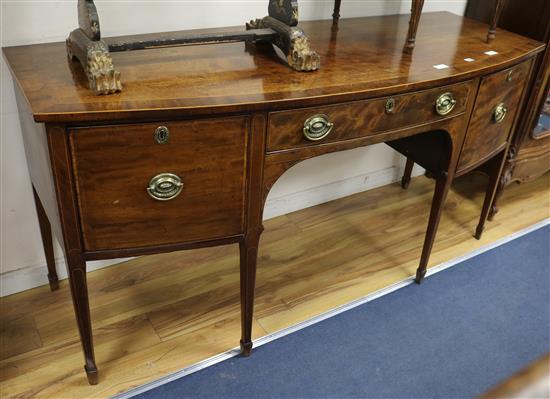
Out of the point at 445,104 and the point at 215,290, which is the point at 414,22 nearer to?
the point at 445,104

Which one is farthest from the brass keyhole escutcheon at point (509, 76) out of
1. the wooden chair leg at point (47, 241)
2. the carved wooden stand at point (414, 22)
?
the wooden chair leg at point (47, 241)

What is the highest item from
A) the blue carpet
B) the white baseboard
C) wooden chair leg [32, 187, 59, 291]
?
wooden chair leg [32, 187, 59, 291]

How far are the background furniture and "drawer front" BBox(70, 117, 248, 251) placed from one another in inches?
50.3

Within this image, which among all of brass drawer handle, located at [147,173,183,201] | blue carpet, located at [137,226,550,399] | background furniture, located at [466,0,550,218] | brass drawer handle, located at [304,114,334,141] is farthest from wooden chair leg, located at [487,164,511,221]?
brass drawer handle, located at [147,173,183,201]

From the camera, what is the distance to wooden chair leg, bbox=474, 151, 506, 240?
2.05 meters

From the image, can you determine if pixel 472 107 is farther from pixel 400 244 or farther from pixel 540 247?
pixel 540 247

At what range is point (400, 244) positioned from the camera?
7.04 feet

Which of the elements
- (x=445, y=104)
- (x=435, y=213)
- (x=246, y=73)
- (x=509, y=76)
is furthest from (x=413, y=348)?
(x=246, y=73)

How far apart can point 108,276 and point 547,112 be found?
1.77 m

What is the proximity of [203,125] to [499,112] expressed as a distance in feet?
3.38

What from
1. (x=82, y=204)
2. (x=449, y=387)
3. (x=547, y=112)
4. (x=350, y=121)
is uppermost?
→ (x=350, y=121)

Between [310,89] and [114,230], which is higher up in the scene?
[310,89]

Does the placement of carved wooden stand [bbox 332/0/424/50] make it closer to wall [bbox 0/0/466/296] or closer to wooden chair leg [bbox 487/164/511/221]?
wall [bbox 0/0/466/296]

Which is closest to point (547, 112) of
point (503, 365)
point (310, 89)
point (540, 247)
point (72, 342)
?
point (540, 247)
